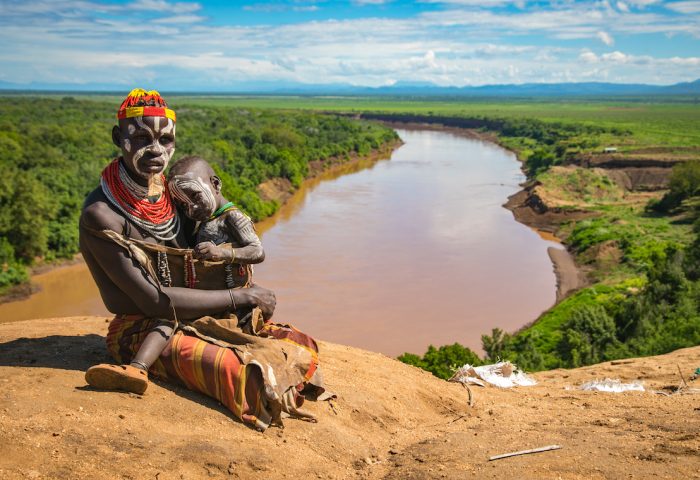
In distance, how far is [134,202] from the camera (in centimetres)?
494

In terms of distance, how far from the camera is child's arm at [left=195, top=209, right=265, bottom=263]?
4988 mm

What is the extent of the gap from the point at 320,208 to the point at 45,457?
3318 cm

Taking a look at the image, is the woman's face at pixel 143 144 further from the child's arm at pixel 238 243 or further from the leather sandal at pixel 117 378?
the leather sandal at pixel 117 378

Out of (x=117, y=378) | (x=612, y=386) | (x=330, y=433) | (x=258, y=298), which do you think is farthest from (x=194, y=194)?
(x=612, y=386)

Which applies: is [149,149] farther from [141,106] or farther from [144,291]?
[144,291]

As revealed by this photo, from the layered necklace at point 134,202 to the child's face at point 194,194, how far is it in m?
0.17

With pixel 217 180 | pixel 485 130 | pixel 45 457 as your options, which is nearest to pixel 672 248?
pixel 217 180

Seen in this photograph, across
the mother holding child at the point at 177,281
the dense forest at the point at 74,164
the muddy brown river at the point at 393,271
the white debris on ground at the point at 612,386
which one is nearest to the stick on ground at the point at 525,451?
the mother holding child at the point at 177,281

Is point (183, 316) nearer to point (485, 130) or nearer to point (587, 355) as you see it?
point (587, 355)

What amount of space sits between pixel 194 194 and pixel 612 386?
5.37m

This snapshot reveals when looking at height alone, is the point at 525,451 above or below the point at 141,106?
below

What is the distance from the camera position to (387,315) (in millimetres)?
19594

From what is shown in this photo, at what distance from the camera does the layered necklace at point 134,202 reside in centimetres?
490

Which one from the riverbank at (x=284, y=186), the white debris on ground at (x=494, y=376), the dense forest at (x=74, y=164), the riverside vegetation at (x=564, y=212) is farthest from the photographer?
the dense forest at (x=74, y=164)
